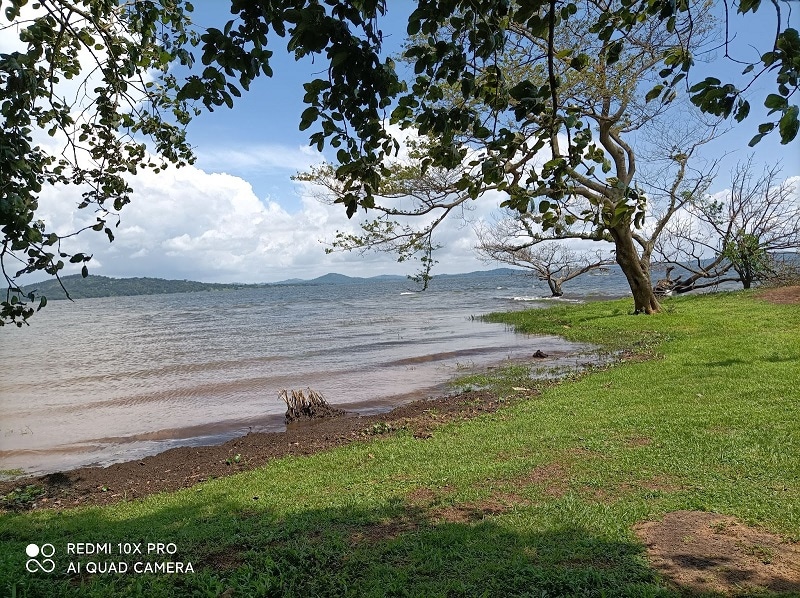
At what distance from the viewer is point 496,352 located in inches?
725

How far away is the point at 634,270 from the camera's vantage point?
823 inches

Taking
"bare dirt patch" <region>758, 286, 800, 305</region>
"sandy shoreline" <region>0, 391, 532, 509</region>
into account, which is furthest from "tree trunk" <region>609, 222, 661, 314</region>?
"sandy shoreline" <region>0, 391, 532, 509</region>

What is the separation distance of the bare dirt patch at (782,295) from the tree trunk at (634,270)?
15.0 ft

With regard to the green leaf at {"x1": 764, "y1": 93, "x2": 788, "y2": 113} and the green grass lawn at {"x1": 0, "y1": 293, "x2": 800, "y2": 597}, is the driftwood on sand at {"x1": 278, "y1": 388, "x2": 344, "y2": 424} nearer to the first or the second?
the green grass lawn at {"x1": 0, "y1": 293, "x2": 800, "y2": 597}

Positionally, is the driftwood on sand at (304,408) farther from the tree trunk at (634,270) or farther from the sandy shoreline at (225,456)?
the tree trunk at (634,270)

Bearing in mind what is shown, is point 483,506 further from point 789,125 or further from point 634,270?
point 634,270

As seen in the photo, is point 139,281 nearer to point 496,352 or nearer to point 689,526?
point 496,352

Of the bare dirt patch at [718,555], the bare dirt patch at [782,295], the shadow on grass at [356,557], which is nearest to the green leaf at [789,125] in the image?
the shadow on grass at [356,557]

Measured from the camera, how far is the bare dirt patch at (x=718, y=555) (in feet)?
12.0

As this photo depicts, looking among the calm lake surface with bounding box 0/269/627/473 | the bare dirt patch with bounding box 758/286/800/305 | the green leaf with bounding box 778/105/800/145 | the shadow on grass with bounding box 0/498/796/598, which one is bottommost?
the calm lake surface with bounding box 0/269/627/473

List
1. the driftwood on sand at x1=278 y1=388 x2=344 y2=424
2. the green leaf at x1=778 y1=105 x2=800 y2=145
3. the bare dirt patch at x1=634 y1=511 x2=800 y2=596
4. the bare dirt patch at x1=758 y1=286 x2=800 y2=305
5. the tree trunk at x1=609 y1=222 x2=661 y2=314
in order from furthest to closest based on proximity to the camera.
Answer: the bare dirt patch at x1=758 y1=286 x2=800 y2=305
the tree trunk at x1=609 y1=222 x2=661 y2=314
the driftwood on sand at x1=278 y1=388 x2=344 y2=424
the bare dirt patch at x1=634 y1=511 x2=800 y2=596
the green leaf at x1=778 y1=105 x2=800 y2=145

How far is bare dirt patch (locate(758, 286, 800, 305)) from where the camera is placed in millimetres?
21261

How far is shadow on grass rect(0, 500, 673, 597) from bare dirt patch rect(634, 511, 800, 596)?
24 centimetres

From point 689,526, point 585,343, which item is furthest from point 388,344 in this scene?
point 689,526
